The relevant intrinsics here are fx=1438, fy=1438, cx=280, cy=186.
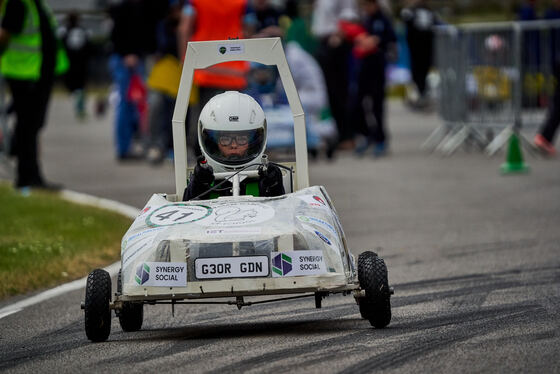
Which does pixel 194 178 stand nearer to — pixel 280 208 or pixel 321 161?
pixel 280 208

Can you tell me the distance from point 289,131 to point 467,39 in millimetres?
3581

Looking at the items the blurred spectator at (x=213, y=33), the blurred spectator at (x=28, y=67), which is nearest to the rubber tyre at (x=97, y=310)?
the blurred spectator at (x=28, y=67)

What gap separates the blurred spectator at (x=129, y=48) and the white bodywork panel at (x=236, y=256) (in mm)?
12840

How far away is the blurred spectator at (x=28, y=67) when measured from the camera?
15.4m

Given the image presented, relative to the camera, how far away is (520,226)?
12508 mm

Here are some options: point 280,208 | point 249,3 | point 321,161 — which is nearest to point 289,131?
point 321,161

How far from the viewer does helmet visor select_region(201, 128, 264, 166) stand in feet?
27.6

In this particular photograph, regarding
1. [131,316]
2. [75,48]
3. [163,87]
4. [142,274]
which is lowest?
[131,316]

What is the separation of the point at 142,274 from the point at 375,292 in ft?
3.93

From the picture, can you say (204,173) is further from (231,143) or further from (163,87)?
(163,87)

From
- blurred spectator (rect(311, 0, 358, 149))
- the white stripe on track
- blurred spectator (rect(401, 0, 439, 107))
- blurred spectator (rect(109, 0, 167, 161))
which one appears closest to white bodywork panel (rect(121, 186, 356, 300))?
the white stripe on track

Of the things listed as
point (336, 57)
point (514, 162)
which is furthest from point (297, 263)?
point (336, 57)

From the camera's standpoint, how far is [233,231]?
291 inches

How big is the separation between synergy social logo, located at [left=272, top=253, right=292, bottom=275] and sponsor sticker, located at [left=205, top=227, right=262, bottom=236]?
17 centimetres
